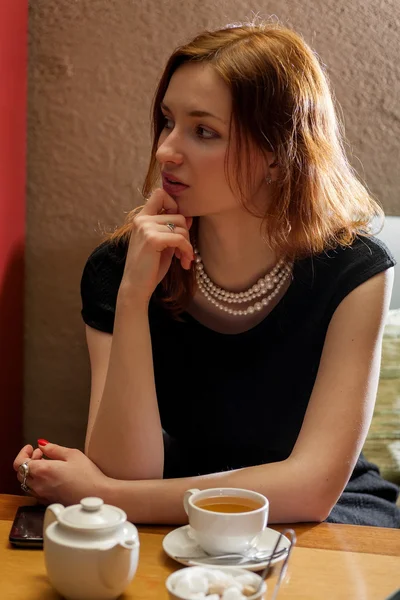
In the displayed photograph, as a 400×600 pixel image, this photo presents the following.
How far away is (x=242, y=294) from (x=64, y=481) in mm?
526

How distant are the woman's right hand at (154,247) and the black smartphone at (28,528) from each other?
15.8 inches

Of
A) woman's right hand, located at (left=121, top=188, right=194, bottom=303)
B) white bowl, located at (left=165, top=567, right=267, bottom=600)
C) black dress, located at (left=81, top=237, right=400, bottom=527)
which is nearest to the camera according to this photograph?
white bowl, located at (left=165, top=567, right=267, bottom=600)

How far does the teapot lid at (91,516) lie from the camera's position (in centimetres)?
81

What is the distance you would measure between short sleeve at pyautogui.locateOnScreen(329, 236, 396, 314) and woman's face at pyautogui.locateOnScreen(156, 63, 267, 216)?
0.76ft

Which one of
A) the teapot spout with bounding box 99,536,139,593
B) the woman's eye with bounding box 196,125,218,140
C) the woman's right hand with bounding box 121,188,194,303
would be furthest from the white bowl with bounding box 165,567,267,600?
the woman's eye with bounding box 196,125,218,140

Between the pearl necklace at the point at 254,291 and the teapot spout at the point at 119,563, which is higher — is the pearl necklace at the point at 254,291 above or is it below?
above

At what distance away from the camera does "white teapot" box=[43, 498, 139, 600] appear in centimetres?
80

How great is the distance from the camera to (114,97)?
2.15 m

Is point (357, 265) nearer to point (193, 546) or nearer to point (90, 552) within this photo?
point (193, 546)

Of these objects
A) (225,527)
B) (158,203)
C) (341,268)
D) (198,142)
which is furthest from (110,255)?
(225,527)

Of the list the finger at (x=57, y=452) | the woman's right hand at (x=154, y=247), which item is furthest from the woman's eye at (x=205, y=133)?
the finger at (x=57, y=452)

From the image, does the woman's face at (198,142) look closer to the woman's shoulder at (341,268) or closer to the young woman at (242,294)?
the young woman at (242,294)

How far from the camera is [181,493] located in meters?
1.10

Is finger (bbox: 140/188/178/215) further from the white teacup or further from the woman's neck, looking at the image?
the white teacup
